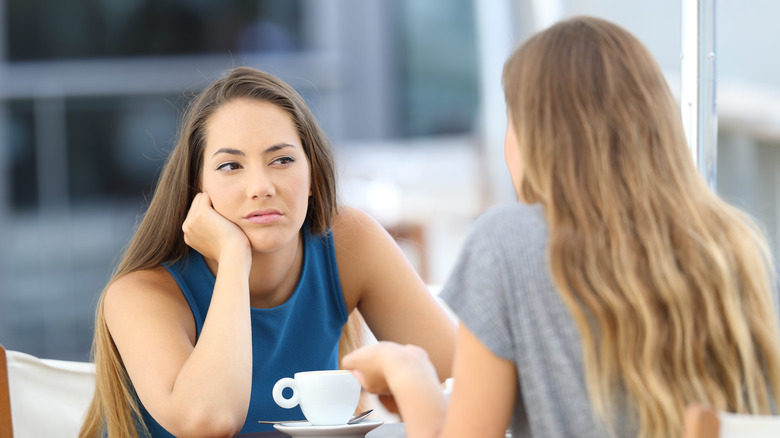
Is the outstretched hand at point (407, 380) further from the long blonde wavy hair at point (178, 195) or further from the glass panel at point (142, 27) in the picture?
the glass panel at point (142, 27)

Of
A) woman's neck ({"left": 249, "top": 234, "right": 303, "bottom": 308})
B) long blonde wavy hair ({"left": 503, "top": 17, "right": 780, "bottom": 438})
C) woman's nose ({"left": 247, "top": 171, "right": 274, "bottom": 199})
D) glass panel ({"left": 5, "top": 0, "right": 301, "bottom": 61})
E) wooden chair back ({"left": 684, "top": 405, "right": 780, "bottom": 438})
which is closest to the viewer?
wooden chair back ({"left": 684, "top": 405, "right": 780, "bottom": 438})

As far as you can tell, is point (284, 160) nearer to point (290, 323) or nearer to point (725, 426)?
point (290, 323)

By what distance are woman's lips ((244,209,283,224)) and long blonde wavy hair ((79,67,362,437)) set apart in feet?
0.56

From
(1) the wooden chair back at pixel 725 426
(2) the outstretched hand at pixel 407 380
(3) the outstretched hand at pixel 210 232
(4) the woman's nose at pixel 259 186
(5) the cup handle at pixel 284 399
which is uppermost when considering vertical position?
(4) the woman's nose at pixel 259 186

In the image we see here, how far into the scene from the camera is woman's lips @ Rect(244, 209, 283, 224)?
58.6 inches

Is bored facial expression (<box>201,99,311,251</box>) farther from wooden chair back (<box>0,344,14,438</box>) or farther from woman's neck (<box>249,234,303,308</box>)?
wooden chair back (<box>0,344,14,438</box>)

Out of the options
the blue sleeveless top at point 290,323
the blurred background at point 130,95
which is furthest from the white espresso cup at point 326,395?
the blurred background at point 130,95

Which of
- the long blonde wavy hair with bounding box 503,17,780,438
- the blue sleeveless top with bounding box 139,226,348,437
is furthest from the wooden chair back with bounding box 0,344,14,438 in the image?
the long blonde wavy hair with bounding box 503,17,780,438

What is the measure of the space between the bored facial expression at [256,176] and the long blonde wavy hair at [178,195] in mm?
50

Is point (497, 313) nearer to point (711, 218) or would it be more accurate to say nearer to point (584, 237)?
point (584, 237)

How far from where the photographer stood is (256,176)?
1466 mm

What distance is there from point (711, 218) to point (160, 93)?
710 cm

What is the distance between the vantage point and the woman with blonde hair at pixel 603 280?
2.98 ft

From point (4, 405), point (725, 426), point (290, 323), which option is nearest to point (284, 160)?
point (290, 323)
